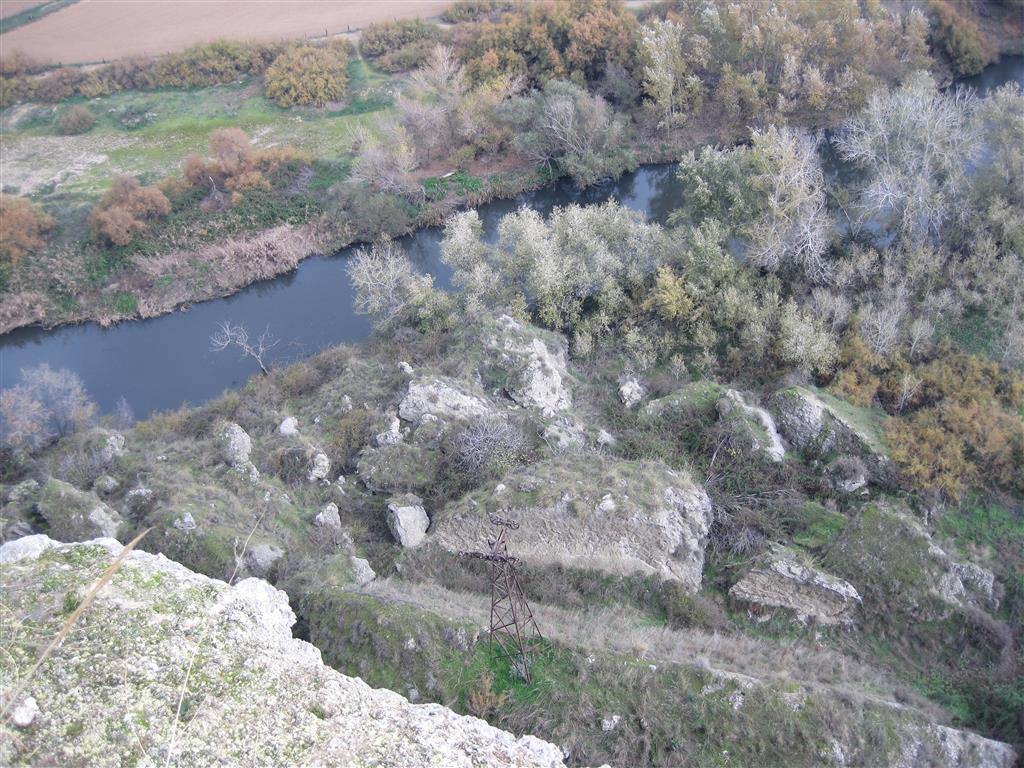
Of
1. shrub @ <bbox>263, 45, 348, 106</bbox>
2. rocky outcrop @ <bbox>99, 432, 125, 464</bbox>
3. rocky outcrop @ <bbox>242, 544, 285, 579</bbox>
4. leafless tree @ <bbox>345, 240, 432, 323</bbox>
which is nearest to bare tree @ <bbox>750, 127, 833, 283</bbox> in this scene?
leafless tree @ <bbox>345, 240, 432, 323</bbox>

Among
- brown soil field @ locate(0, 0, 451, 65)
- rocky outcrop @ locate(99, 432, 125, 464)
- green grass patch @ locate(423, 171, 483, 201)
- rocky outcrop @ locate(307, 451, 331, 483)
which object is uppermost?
brown soil field @ locate(0, 0, 451, 65)

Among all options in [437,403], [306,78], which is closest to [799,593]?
[437,403]

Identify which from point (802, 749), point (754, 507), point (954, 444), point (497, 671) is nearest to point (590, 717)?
point (497, 671)

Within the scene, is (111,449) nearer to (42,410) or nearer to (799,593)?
(42,410)

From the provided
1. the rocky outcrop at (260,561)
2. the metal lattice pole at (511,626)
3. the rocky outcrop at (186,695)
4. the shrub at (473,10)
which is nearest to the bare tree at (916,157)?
the metal lattice pole at (511,626)

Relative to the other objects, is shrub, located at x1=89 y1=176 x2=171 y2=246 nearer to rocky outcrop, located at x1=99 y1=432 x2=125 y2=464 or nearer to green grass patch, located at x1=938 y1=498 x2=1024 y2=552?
rocky outcrop, located at x1=99 y1=432 x2=125 y2=464

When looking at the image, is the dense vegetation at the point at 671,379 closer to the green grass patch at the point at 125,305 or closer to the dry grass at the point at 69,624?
the green grass patch at the point at 125,305
